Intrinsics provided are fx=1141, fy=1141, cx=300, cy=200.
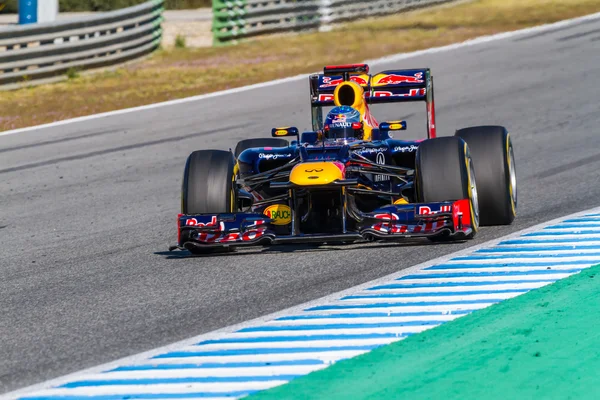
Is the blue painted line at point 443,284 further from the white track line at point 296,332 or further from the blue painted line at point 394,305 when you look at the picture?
the blue painted line at point 394,305

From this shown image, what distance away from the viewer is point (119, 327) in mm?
6590

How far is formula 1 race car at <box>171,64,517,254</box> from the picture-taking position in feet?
27.5

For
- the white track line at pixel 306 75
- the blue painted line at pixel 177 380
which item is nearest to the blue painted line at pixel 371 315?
the blue painted line at pixel 177 380

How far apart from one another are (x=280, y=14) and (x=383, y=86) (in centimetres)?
2066

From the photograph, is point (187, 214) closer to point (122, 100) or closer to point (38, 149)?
point (38, 149)

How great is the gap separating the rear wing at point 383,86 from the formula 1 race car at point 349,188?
429 millimetres

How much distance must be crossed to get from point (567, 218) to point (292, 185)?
2536mm

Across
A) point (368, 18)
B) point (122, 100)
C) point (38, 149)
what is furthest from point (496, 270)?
point (368, 18)

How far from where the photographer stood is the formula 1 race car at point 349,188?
8.38 metres

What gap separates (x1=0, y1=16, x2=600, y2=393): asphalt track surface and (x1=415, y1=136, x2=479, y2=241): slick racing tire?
42cm

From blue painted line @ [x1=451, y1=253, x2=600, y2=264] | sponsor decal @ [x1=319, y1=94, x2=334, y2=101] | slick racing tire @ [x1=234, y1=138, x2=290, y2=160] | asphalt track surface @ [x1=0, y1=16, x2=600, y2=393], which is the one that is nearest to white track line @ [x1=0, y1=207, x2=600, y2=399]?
asphalt track surface @ [x1=0, y1=16, x2=600, y2=393]

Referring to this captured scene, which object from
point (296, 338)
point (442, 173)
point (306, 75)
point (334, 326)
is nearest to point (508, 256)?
point (442, 173)

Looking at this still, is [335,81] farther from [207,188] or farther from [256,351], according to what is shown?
[256,351]

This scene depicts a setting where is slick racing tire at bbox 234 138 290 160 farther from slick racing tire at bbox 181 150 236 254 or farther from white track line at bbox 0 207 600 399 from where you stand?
white track line at bbox 0 207 600 399
